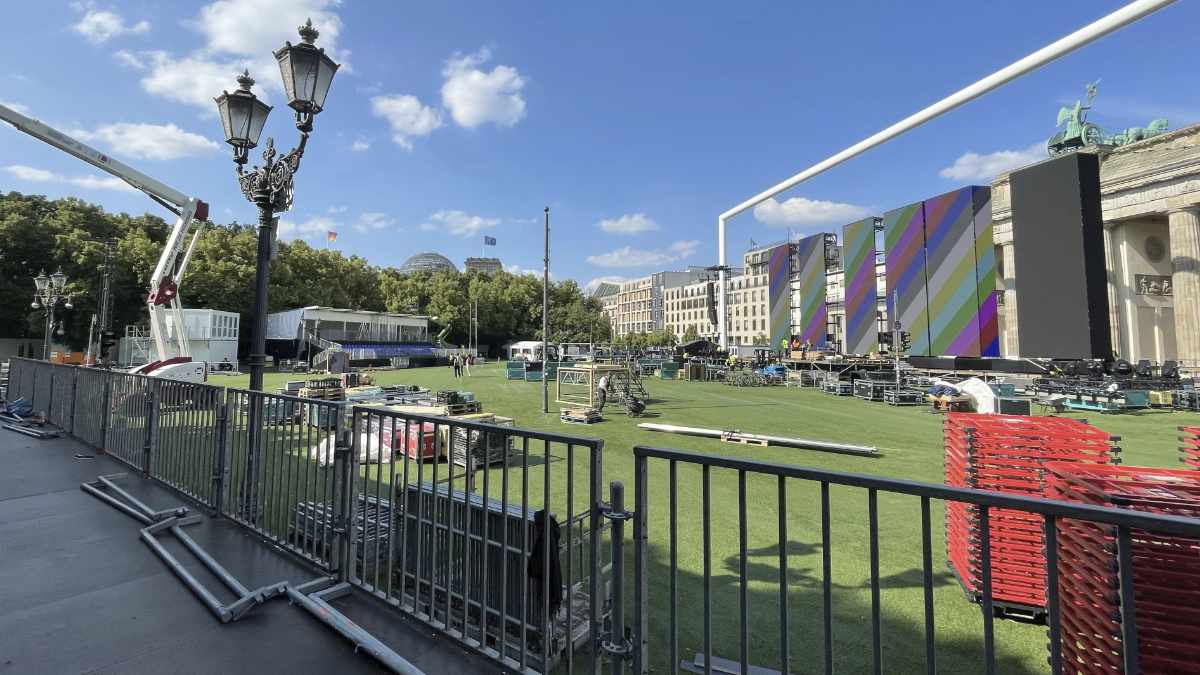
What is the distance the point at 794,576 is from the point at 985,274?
33806 mm

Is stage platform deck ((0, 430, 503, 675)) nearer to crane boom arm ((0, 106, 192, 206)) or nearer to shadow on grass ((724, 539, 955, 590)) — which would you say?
shadow on grass ((724, 539, 955, 590))

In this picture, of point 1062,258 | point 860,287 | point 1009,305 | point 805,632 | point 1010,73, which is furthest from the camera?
point 860,287

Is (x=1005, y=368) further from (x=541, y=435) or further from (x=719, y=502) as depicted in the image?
(x=541, y=435)

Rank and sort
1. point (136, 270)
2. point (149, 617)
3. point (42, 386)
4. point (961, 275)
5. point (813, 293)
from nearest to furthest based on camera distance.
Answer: point (149, 617) < point (42, 386) < point (961, 275) < point (136, 270) < point (813, 293)

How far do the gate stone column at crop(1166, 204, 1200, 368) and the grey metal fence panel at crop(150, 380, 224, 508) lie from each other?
160 feet

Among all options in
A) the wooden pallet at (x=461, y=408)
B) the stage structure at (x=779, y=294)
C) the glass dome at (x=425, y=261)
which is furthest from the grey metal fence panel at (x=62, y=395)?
the glass dome at (x=425, y=261)

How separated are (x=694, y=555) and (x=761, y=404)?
15.6 metres

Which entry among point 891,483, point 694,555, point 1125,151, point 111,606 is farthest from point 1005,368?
point 111,606

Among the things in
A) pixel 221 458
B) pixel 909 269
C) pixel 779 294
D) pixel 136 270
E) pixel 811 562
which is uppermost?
pixel 136 270

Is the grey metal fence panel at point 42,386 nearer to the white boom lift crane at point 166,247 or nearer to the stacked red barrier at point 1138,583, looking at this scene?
the white boom lift crane at point 166,247

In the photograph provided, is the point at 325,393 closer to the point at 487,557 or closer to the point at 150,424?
the point at 150,424

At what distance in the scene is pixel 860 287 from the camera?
39.5m

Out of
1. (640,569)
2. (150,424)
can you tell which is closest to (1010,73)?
(640,569)

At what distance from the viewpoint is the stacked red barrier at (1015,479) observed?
4.31 m
